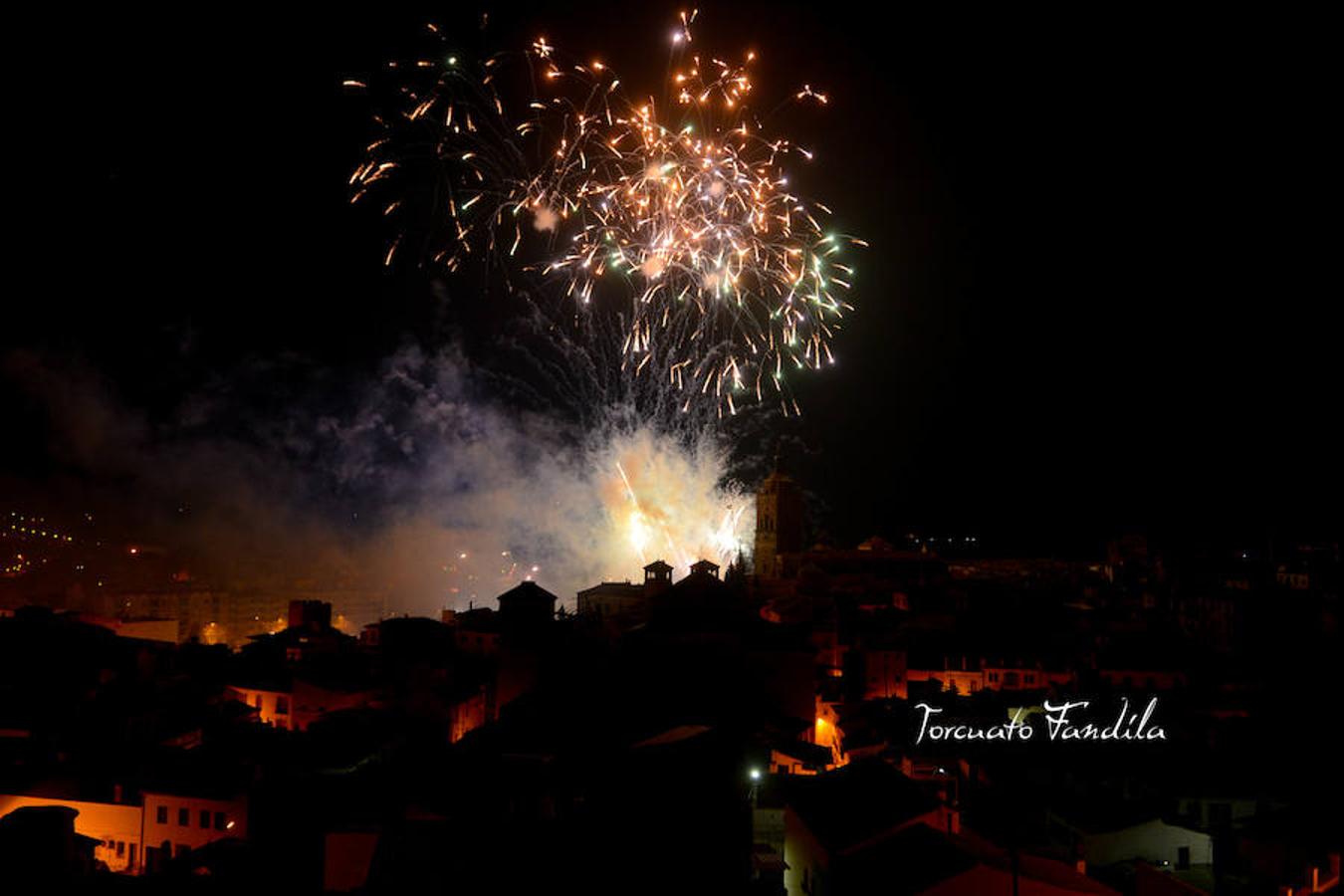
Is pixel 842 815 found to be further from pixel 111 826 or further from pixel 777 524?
pixel 777 524

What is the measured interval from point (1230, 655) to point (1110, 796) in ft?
65.9

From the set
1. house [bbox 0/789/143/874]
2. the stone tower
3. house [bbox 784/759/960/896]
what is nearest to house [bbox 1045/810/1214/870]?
house [bbox 784/759/960/896]

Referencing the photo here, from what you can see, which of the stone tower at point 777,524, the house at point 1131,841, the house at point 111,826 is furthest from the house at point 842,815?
the stone tower at point 777,524

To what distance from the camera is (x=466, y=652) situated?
28.1 metres

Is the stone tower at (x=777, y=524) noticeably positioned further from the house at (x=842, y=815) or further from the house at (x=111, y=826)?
the house at (x=111, y=826)

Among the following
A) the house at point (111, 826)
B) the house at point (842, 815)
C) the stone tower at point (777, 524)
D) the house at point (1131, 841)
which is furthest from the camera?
the stone tower at point (777, 524)

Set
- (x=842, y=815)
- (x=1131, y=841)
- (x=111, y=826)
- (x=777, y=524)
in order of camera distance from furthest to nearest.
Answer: (x=777, y=524)
(x=111, y=826)
(x=1131, y=841)
(x=842, y=815)

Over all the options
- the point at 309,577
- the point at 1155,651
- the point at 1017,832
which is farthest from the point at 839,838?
the point at 309,577

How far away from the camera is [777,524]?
5247 centimetres

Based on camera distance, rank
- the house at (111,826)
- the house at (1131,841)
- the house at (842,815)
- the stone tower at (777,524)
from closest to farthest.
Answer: the house at (842,815), the house at (1131,841), the house at (111,826), the stone tower at (777,524)

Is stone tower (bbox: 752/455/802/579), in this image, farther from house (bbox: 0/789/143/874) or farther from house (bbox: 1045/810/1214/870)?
house (bbox: 0/789/143/874)

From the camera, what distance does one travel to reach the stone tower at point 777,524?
171ft

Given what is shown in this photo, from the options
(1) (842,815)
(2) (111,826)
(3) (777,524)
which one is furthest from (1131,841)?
(3) (777,524)

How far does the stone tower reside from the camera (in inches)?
2057
